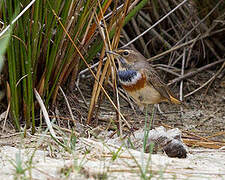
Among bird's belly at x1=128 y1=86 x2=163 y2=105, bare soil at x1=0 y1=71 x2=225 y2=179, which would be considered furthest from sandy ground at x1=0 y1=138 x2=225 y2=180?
bird's belly at x1=128 y1=86 x2=163 y2=105

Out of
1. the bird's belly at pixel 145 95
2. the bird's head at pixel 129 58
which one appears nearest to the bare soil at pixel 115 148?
the bird's belly at pixel 145 95

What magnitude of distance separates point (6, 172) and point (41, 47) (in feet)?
5.56

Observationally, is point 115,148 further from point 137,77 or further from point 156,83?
point 156,83

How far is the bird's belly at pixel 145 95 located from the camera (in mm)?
4703

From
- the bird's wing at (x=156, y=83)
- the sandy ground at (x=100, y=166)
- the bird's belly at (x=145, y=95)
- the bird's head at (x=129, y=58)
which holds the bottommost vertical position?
the sandy ground at (x=100, y=166)

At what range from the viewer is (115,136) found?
4230mm

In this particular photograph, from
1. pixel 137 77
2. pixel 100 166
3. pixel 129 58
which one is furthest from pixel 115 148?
pixel 129 58

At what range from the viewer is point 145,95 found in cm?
477

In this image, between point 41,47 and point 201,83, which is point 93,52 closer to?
point 41,47

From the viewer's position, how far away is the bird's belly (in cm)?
470

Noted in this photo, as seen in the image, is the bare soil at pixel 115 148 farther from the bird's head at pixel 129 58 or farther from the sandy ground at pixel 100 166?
the bird's head at pixel 129 58

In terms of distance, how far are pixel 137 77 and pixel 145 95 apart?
0.71 ft

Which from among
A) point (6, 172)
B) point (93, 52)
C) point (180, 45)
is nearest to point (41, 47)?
point (93, 52)

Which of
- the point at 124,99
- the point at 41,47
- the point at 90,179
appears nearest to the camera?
the point at 90,179
